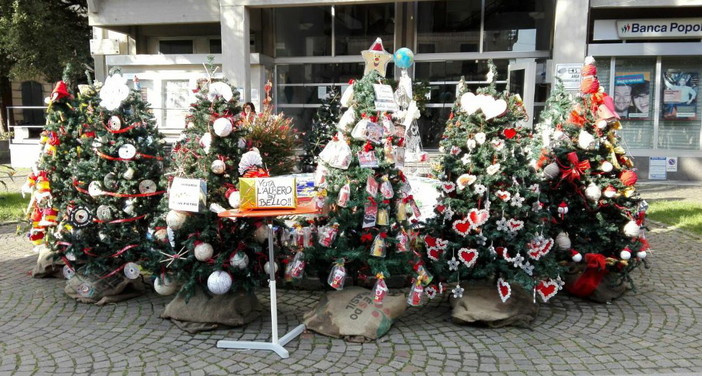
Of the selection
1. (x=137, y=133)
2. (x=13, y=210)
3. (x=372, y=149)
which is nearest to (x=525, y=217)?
(x=372, y=149)

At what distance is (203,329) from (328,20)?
13.9m

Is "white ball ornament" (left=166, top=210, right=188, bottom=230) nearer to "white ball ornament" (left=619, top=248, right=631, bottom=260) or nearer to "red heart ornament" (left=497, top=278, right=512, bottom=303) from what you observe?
"red heart ornament" (left=497, top=278, right=512, bottom=303)

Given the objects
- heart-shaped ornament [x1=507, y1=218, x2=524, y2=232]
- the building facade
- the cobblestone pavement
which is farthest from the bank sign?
heart-shaped ornament [x1=507, y1=218, x2=524, y2=232]

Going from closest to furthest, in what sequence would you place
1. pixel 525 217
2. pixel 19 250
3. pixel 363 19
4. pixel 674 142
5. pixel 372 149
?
pixel 372 149 < pixel 525 217 < pixel 19 250 < pixel 674 142 < pixel 363 19

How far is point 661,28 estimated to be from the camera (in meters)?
13.0

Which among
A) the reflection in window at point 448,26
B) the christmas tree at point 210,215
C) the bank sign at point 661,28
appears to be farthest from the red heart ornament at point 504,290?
the reflection in window at point 448,26

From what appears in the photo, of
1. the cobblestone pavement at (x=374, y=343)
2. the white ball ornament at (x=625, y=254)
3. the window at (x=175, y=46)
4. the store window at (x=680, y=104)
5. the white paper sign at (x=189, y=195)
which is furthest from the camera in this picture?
the window at (x=175, y=46)

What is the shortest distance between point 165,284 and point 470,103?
3.17 m

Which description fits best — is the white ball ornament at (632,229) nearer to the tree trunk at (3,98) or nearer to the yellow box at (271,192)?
the yellow box at (271,192)

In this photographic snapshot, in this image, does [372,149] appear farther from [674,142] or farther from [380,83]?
[674,142]

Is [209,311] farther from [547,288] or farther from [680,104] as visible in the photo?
[680,104]

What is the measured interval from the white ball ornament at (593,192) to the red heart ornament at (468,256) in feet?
4.61

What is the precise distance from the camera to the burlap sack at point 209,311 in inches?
180

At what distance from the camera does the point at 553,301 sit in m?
5.40
